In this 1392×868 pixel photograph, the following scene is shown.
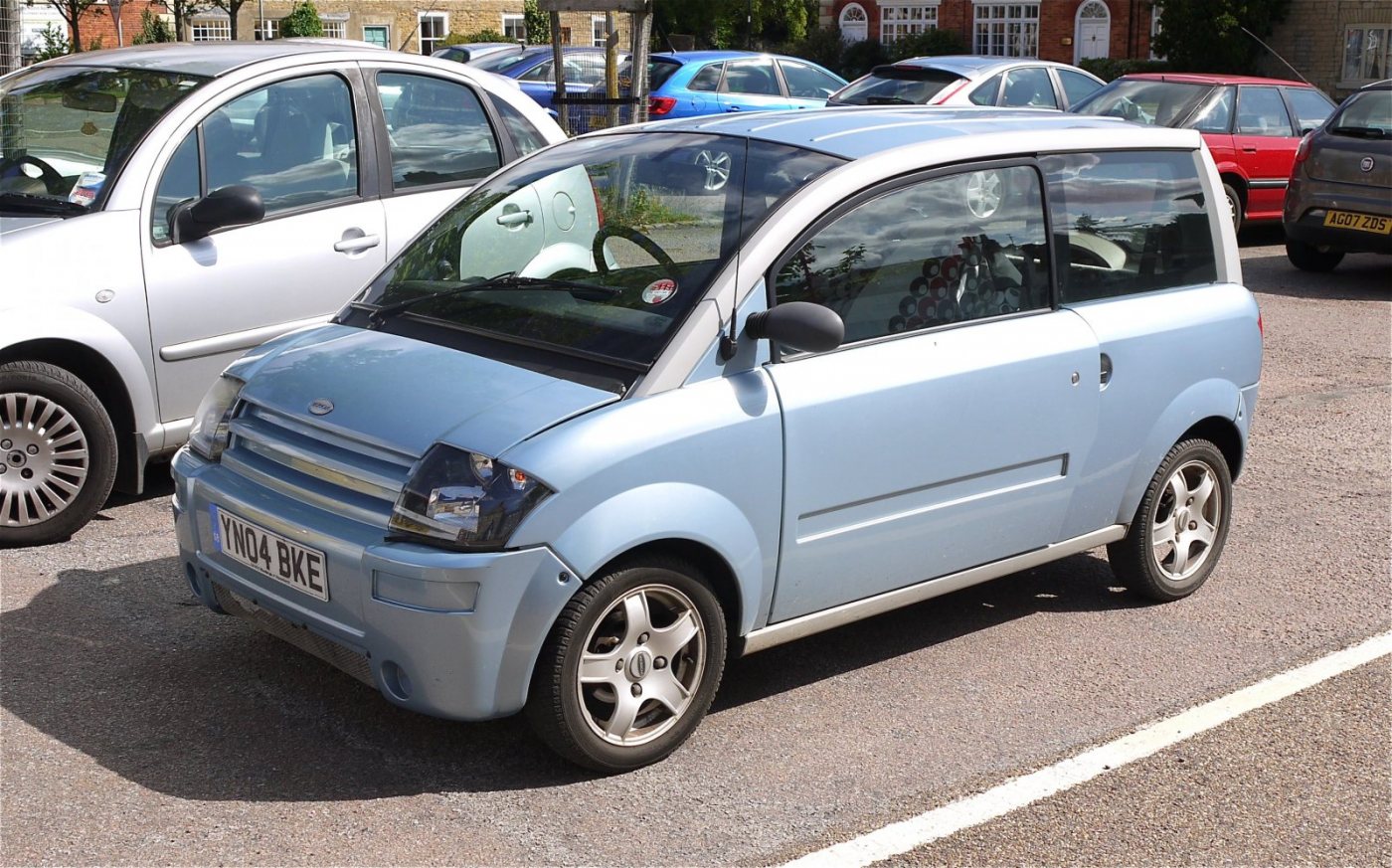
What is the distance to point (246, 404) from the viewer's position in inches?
177

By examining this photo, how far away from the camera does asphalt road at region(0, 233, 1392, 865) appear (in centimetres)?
381

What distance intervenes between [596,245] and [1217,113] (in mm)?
12039

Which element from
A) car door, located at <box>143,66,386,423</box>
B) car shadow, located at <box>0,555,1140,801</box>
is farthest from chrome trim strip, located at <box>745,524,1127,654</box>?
car door, located at <box>143,66,386,423</box>

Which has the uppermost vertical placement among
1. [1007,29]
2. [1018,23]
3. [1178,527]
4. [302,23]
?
[302,23]

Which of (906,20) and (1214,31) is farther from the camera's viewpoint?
(906,20)

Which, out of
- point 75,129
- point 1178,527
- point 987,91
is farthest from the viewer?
point 987,91

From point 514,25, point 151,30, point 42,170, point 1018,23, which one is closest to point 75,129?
point 42,170

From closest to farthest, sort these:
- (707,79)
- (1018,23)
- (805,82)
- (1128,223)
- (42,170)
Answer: (1128,223) → (42,170) → (707,79) → (805,82) → (1018,23)

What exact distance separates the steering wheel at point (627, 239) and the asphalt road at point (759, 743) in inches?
52.7

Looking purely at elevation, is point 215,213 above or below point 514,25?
below

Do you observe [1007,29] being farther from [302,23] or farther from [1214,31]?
[302,23]

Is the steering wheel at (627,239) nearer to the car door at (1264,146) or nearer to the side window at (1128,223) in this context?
the side window at (1128,223)

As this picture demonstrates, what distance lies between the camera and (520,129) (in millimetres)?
7484

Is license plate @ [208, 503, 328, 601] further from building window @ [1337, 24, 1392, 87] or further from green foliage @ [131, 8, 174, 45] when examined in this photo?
green foliage @ [131, 8, 174, 45]
